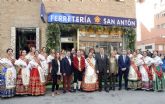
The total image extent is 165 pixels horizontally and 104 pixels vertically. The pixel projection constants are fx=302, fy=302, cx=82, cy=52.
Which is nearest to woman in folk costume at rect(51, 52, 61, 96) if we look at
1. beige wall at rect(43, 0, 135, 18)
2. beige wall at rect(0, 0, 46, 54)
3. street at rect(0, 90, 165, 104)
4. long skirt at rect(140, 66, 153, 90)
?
street at rect(0, 90, 165, 104)

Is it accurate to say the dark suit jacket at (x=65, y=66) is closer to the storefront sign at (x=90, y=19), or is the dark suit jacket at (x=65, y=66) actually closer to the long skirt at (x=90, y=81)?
the long skirt at (x=90, y=81)

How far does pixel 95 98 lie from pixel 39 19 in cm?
674

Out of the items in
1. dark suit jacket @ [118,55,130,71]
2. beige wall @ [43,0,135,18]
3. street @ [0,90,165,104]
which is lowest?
street @ [0,90,165,104]

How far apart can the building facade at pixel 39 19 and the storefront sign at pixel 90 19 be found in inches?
14.7

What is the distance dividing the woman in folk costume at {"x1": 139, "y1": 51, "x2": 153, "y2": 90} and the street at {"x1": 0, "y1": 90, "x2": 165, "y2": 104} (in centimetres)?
87

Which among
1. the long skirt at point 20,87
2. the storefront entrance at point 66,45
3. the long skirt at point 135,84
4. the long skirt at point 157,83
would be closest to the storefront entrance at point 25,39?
the storefront entrance at point 66,45

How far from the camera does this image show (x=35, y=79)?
1184 cm

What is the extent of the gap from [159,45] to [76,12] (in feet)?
128

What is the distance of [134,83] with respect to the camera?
13500mm

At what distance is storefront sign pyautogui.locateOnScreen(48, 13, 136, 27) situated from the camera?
15789 millimetres

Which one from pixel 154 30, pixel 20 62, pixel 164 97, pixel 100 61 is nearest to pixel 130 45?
pixel 100 61

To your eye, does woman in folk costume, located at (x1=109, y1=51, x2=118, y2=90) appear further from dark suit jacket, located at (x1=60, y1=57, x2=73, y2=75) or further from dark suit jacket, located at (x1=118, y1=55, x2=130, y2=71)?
dark suit jacket, located at (x1=60, y1=57, x2=73, y2=75)

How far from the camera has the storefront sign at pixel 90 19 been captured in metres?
15.8

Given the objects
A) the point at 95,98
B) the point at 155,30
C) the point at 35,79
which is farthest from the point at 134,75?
the point at 155,30
